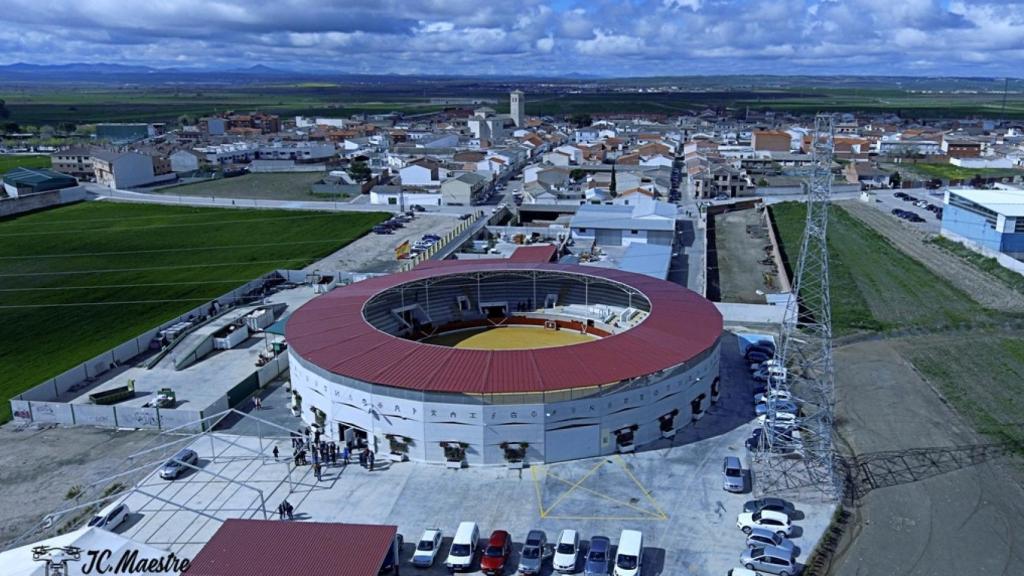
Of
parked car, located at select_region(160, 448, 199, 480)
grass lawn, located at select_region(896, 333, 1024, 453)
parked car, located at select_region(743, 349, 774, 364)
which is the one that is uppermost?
parked car, located at select_region(743, 349, 774, 364)

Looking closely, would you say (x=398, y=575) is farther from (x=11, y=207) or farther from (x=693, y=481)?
(x=11, y=207)

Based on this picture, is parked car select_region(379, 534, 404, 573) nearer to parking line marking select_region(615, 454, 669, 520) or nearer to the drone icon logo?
the drone icon logo

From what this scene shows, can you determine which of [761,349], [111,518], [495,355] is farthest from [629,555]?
[761,349]

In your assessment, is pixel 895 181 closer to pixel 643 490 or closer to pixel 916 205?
pixel 916 205

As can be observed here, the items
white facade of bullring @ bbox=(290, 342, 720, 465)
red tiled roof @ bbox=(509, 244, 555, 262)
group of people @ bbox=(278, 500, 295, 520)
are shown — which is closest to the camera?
group of people @ bbox=(278, 500, 295, 520)

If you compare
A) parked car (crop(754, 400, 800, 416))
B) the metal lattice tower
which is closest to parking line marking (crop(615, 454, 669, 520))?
the metal lattice tower

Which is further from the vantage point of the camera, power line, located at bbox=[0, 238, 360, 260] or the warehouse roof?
power line, located at bbox=[0, 238, 360, 260]
